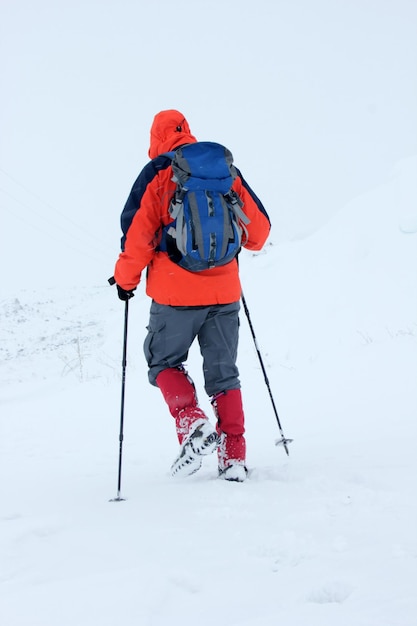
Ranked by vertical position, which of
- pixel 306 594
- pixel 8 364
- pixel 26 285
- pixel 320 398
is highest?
pixel 26 285

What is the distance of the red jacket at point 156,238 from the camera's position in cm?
331

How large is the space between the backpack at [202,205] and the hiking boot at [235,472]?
4.41ft

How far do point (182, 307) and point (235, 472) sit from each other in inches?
45.6

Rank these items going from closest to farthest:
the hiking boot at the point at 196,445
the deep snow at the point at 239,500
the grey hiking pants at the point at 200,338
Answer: the deep snow at the point at 239,500, the hiking boot at the point at 196,445, the grey hiking pants at the point at 200,338

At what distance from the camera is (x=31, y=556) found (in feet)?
6.91

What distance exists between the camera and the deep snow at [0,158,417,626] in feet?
5.42

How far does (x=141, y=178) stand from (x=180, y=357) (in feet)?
4.16

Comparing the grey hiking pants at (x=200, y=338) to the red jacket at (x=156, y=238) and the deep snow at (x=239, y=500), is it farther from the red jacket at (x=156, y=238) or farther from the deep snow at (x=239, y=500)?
the deep snow at (x=239, y=500)

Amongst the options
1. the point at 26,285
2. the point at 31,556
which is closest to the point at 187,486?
the point at 31,556

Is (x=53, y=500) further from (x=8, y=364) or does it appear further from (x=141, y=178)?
(x=8, y=364)

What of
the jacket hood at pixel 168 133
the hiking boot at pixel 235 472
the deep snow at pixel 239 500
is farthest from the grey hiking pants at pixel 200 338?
the jacket hood at pixel 168 133

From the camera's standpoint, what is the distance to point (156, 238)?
3455mm

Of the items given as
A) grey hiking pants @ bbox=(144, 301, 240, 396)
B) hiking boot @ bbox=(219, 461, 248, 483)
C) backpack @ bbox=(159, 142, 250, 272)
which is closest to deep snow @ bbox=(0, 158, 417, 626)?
hiking boot @ bbox=(219, 461, 248, 483)

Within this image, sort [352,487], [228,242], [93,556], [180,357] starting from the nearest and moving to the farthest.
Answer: [93,556], [352,487], [228,242], [180,357]
